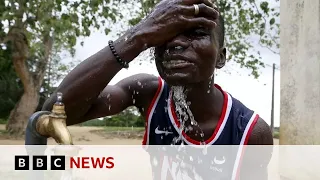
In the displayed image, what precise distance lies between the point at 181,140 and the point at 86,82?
0.44m

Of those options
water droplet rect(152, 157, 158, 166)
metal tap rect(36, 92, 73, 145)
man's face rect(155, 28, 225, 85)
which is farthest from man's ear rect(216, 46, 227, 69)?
metal tap rect(36, 92, 73, 145)

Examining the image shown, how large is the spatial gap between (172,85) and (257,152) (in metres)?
0.47

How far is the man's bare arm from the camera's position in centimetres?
150

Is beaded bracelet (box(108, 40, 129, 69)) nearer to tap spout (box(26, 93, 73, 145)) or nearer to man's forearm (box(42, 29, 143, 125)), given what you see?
man's forearm (box(42, 29, 143, 125))

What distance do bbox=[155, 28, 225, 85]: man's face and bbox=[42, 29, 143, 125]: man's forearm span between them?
0.27 ft

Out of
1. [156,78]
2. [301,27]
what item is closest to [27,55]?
[301,27]

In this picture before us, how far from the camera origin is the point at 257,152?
60.0 inches

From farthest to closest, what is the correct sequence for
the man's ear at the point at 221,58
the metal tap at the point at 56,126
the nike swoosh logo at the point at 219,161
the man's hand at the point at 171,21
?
1. the nike swoosh logo at the point at 219,161
2. the man's ear at the point at 221,58
3. the man's hand at the point at 171,21
4. the metal tap at the point at 56,126

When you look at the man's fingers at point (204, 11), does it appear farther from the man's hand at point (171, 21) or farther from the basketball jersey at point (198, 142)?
the basketball jersey at point (198, 142)

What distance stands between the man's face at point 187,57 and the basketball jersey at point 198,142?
0.30 m

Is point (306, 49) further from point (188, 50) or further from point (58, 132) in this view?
point (58, 132)

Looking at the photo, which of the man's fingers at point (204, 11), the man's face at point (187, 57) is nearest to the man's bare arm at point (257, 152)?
the man's face at point (187, 57)

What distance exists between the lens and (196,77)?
1.24 m

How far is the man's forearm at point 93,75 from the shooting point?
1.19 metres
